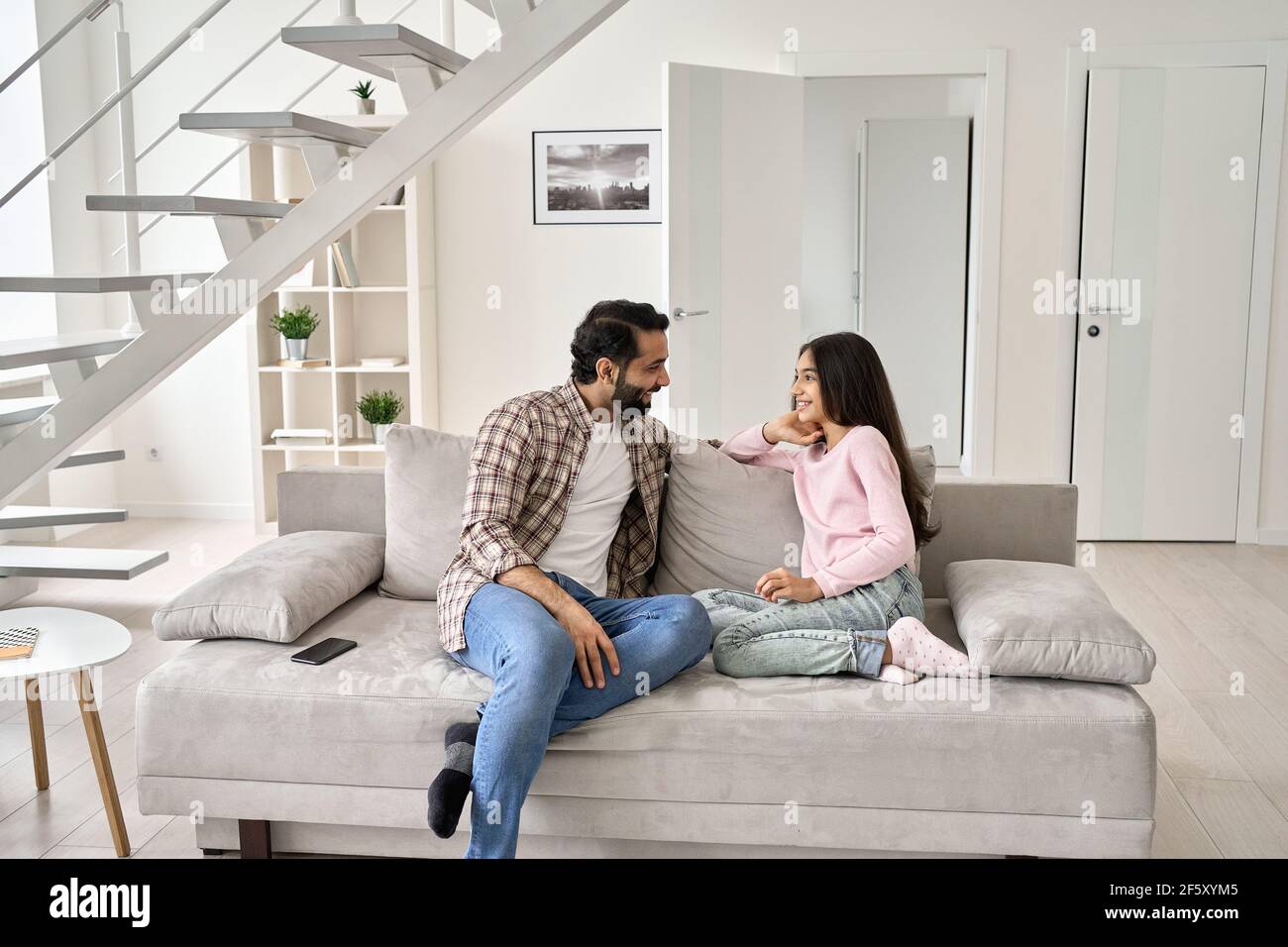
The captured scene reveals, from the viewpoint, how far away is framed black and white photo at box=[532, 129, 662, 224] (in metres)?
5.45

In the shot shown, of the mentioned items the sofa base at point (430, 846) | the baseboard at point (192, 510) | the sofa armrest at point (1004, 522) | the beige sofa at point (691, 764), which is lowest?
the sofa base at point (430, 846)

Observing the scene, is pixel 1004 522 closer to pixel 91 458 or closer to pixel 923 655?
pixel 923 655

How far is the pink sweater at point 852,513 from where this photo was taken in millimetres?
2467

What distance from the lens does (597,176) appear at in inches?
216

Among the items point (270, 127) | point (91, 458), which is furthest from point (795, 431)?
point (91, 458)

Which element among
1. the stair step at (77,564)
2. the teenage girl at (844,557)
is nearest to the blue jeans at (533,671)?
the teenage girl at (844,557)

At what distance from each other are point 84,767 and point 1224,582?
13.1 feet

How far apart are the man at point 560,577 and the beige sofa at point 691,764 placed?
0.08 meters

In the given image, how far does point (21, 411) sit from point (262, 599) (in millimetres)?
924

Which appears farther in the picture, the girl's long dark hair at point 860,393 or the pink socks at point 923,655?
the girl's long dark hair at point 860,393

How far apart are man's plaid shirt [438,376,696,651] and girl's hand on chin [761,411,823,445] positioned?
0.27m

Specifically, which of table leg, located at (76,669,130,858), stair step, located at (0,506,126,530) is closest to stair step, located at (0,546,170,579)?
stair step, located at (0,506,126,530)

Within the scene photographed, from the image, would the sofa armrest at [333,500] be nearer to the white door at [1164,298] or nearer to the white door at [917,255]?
the white door at [1164,298]
